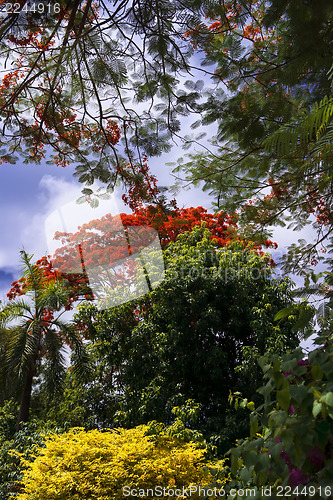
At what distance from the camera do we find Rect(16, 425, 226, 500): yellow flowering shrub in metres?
3.59

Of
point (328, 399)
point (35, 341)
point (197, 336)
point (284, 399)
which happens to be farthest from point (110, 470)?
point (35, 341)

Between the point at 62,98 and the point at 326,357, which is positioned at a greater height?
the point at 62,98

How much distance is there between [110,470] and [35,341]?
5.37 m

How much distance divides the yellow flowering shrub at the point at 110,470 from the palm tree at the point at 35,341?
159 inches

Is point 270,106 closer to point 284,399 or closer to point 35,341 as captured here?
point 284,399

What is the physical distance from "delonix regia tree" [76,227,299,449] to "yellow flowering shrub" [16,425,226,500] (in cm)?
222

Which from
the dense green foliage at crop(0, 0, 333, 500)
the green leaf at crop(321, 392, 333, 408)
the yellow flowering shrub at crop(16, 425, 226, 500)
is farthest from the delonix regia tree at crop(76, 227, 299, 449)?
the green leaf at crop(321, 392, 333, 408)

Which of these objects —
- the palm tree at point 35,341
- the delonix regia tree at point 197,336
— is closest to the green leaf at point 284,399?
the delonix regia tree at point 197,336

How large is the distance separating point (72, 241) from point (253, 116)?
8339 mm

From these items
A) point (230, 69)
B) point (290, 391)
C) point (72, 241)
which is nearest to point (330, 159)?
point (290, 391)

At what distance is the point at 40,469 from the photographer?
407 cm

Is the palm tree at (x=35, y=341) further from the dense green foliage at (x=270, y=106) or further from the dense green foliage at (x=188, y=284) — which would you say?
the dense green foliage at (x=270, y=106)

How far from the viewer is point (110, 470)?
364cm

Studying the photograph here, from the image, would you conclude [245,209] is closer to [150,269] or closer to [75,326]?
[150,269]
